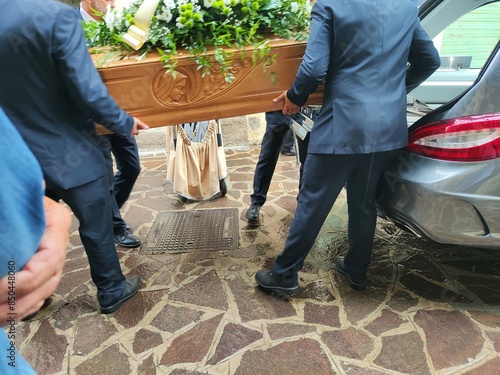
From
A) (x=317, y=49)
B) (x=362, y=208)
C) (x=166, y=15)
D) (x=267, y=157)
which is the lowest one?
(x=267, y=157)

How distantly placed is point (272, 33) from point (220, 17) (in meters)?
0.38

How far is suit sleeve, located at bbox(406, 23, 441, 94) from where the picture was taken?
6.63 ft

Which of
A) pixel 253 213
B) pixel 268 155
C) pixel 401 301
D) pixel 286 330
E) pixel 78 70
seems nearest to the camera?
pixel 78 70

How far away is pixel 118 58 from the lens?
207 centimetres

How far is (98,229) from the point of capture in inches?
86.0

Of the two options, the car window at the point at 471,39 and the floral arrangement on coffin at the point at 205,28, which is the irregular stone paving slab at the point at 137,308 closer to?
the floral arrangement on coffin at the point at 205,28

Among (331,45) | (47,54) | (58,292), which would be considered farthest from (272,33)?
(58,292)

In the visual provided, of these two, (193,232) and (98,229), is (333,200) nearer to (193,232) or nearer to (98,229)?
(98,229)

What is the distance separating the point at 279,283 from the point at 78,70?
6.07 feet

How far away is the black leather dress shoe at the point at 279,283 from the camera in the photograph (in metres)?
2.46

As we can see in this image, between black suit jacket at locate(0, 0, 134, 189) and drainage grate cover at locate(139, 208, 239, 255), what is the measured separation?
135 centimetres

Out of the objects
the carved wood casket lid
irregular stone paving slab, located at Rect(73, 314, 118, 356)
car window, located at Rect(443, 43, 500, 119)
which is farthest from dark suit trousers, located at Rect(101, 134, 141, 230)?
car window, located at Rect(443, 43, 500, 119)

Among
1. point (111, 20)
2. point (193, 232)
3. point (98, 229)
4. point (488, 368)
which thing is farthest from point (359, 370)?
point (111, 20)

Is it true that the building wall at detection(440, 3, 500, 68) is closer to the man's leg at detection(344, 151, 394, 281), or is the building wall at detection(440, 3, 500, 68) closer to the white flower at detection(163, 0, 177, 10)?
the man's leg at detection(344, 151, 394, 281)
